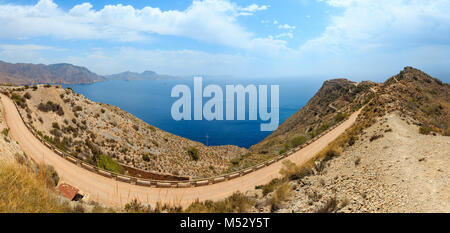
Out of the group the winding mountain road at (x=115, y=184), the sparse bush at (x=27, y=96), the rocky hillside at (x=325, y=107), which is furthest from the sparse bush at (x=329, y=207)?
the rocky hillside at (x=325, y=107)

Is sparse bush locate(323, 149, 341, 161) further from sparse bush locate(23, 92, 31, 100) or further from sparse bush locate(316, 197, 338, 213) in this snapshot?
sparse bush locate(23, 92, 31, 100)

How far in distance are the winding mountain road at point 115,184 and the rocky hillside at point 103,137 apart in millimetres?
2178

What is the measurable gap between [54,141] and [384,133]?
26.2 meters

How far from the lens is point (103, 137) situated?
25.8 m

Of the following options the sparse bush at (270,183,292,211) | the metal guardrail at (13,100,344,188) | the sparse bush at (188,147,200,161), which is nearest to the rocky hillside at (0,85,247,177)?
the sparse bush at (188,147,200,161)

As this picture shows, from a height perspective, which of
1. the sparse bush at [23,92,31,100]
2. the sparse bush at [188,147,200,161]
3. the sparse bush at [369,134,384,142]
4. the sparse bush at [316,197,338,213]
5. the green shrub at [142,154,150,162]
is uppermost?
the sparse bush at [23,92,31,100]

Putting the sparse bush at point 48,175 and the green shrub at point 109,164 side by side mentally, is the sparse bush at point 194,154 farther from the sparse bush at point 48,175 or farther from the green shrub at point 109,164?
the sparse bush at point 48,175

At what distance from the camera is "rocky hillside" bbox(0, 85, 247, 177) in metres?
21.5

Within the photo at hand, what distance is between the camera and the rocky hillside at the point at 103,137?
2150 centimetres

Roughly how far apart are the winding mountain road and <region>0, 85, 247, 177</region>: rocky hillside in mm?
2178

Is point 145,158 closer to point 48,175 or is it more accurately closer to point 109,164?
point 109,164

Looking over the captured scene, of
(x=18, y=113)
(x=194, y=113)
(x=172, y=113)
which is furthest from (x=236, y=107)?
(x=18, y=113)
